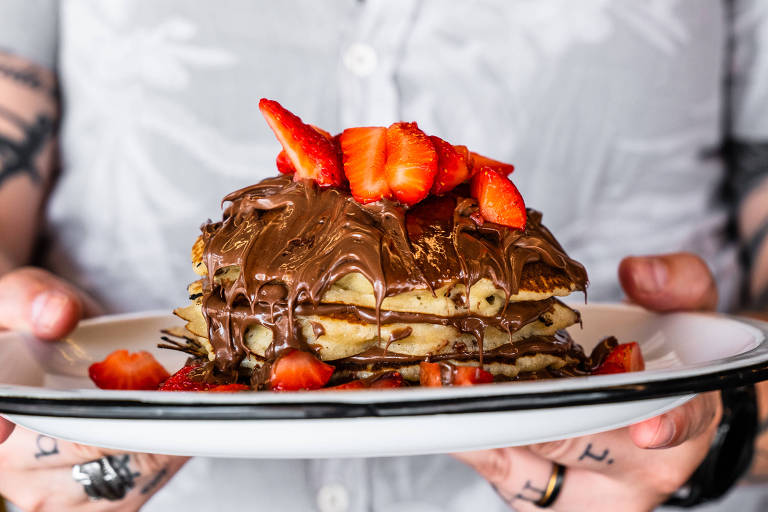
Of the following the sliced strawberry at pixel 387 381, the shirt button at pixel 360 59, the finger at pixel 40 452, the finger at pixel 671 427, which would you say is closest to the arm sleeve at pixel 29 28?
the shirt button at pixel 360 59

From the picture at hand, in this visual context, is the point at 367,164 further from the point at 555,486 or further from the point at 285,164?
the point at 555,486

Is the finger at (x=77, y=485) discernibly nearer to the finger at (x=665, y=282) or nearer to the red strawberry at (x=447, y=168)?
the red strawberry at (x=447, y=168)

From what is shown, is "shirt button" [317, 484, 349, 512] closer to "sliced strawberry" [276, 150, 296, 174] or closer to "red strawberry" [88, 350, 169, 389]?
"red strawberry" [88, 350, 169, 389]

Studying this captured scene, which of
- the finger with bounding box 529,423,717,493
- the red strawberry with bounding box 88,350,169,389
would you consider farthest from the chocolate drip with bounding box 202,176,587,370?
the finger with bounding box 529,423,717,493

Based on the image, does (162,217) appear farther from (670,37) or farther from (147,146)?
(670,37)

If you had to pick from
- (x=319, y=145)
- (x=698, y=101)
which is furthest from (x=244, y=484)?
(x=698, y=101)
